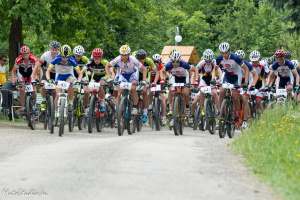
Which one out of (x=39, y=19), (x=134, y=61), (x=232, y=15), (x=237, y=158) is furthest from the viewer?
(x=232, y=15)

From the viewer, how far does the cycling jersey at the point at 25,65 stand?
71.3ft

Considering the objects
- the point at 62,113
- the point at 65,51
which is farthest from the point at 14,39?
the point at 62,113

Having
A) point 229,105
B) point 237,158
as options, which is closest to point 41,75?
point 229,105

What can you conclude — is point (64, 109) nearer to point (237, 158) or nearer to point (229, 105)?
point (229, 105)

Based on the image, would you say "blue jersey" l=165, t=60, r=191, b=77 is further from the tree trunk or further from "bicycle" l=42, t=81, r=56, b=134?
the tree trunk

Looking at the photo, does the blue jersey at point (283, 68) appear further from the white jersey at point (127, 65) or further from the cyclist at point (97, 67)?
the cyclist at point (97, 67)

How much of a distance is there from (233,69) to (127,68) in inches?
94.4

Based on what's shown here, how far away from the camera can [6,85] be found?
2650 centimetres

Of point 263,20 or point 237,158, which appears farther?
point 263,20

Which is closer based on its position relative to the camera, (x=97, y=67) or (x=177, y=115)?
(x=177, y=115)

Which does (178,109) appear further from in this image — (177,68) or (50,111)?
(50,111)

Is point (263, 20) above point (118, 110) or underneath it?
above

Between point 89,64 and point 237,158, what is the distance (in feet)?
29.4

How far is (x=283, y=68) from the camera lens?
2252 centimetres
